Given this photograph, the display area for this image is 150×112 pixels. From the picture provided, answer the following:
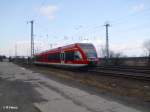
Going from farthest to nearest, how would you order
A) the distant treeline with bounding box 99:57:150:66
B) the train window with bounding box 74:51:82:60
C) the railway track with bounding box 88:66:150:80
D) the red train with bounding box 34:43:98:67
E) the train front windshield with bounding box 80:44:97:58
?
the distant treeline with bounding box 99:57:150:66 → the train window with bounding box 74:51:82:60 → the train front windshield with bounding box 80:44:97:58 → the red train with bounding box 34:43:98:67 → the railway track with bounding box 88:66:150:80

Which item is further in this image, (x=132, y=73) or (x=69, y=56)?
(x=69, y=56)

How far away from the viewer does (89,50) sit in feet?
96.2

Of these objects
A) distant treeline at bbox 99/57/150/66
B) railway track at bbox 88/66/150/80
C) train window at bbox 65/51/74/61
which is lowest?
railway track at bbox 88/66/150/80

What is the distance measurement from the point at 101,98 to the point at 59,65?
84.2 ft

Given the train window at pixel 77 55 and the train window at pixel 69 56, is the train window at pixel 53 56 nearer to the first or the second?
the train window at pixel 69 56

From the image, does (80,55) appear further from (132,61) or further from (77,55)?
(132,61)

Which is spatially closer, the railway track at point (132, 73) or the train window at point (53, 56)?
the railway track at point (132, 73)

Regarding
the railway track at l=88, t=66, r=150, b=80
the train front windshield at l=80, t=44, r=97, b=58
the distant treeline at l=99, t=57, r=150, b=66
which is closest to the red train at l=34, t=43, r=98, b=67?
the train front windshield at l=80, t=44, r=97, b=58

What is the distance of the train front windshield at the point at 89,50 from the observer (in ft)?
94.7

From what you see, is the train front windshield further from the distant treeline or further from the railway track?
the distant treeline

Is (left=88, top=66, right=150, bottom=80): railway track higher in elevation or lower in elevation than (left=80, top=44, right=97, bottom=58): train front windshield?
lower

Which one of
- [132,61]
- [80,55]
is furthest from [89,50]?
[132,61]

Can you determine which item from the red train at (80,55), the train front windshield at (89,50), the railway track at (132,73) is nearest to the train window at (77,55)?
the red train at (80,55)

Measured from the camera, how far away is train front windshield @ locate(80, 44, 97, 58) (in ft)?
94.7
